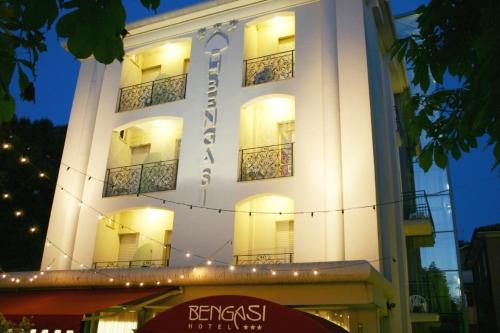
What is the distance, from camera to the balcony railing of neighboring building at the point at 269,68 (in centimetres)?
1354

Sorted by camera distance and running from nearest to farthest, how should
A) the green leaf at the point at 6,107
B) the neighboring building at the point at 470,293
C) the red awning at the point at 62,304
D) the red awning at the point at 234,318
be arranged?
1. the green leaf at the point at 6,107
2. the red awning at the point at 234,318
3. the red awning at the point at 62,304
4. the neighboring building at the point at 470,293

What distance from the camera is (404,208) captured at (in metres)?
16.4

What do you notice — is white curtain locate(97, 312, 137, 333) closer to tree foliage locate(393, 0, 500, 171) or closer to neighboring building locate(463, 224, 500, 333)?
tree foliage locate(393, 0, 500, 171)

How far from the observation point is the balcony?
15.6 meters

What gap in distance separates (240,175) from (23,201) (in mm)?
11529

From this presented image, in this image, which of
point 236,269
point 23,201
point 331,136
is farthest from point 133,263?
point 23,201

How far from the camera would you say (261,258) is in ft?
40.6

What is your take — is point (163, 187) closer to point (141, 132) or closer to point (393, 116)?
point (141, 132)

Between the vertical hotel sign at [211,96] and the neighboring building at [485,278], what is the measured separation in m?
20.4

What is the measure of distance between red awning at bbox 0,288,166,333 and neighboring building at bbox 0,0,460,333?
0.26 feet

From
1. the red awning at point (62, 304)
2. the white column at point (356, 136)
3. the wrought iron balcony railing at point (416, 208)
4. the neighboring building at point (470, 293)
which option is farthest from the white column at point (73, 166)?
the neighboring building at point (470, 293)

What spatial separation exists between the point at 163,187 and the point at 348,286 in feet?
20.2

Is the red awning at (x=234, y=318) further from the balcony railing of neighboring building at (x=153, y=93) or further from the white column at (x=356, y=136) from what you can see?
the balcony railing of neighboring building at (x=153, y=93)

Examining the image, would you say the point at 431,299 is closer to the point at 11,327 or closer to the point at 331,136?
the point at 331,136
